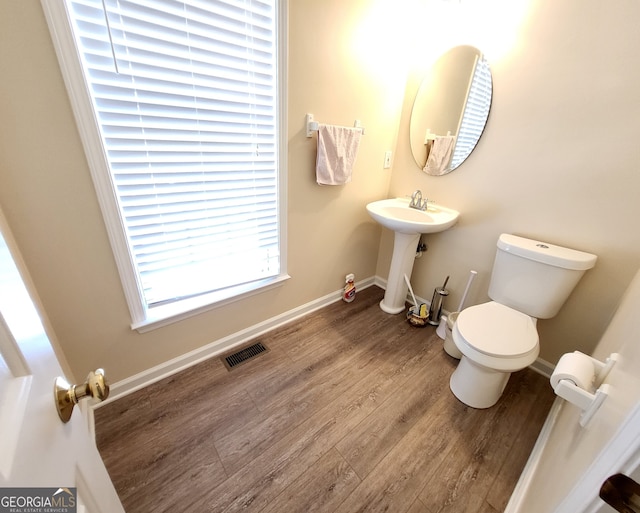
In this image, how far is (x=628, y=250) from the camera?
4.34 feet

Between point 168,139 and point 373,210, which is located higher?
point 168,139

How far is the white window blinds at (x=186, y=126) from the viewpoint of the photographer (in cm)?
103

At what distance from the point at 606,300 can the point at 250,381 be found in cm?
200

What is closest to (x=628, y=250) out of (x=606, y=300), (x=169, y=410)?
(x=606, y=300)

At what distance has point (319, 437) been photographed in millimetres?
1304

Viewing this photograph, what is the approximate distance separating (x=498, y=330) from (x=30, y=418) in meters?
1.68

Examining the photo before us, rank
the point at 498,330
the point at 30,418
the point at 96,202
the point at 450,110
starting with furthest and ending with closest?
the point at 450,110 → the point at 498,330 → the point at 96,202 → the point at 30,418

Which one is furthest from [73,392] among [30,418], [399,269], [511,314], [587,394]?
[399,269]

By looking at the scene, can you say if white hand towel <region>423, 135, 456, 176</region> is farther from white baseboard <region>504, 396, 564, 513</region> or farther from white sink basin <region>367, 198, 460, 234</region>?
white baseboard <region>504, 396, 564, 513</region>

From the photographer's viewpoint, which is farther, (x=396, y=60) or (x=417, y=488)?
(x=396, y=60)

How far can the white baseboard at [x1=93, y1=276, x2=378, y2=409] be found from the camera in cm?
145

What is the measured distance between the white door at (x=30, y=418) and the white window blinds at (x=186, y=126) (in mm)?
887

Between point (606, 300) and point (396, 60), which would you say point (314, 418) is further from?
point (396, 60)

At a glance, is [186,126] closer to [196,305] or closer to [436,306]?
[196,305]
